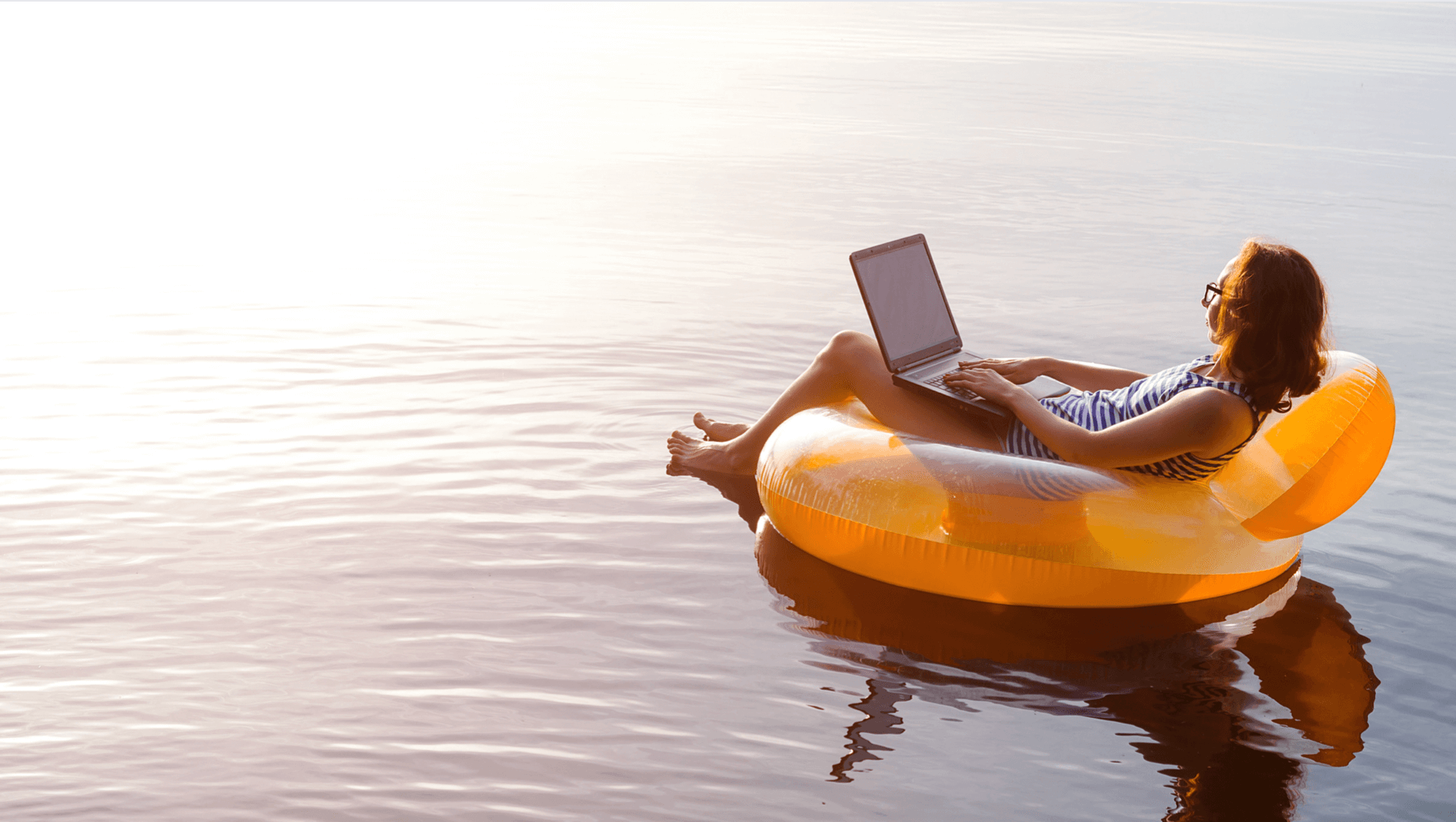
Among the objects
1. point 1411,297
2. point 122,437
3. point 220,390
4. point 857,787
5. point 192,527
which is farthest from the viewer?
point 1411,297

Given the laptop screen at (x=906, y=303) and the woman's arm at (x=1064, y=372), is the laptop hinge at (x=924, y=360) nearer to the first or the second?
the laptop screen at (x=906, y=303)

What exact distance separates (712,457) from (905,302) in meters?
1.07

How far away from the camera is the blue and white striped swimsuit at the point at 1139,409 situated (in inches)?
149

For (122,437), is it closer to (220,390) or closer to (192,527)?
(220,390)

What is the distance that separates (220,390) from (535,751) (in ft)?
10.8

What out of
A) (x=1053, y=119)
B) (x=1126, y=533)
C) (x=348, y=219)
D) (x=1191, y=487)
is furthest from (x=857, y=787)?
(x=1053, y=119)

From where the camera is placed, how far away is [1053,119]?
16.1 metres

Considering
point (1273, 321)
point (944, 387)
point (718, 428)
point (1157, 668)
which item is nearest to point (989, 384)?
point (944, 387)

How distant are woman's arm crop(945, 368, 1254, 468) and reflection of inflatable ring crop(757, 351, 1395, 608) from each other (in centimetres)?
9

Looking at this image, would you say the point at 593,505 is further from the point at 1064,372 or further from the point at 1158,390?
the point at 1158,390

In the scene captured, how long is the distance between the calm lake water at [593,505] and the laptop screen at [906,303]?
84 centimetres

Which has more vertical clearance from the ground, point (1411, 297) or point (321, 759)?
point (1411, 297)

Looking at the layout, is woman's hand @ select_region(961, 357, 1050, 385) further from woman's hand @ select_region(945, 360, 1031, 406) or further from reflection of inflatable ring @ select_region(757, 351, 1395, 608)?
reflection of inflatable ring @ select_region(757, 351, 1395, 608)

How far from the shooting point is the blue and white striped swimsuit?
380 cm
